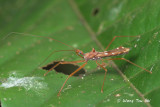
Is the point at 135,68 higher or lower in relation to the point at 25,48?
lower

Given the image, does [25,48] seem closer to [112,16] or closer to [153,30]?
[112,16]

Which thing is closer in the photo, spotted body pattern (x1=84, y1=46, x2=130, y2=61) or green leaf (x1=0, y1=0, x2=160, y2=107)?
green leaf (x1=0, y1=0, x2=160, y2=107)

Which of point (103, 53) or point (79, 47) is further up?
point (79, 47)

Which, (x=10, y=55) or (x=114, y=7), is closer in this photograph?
(x=10, y=55)

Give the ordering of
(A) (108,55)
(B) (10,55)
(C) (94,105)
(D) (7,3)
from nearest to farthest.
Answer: (C) (94,105), (A) (108,55), (B) (10,55), (D) (7,3)

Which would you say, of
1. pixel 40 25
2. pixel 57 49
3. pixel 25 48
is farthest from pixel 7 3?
pixel 57 49

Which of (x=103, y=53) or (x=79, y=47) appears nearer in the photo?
(x=103, y=53)

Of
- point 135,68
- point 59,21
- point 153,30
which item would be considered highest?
point 59,21

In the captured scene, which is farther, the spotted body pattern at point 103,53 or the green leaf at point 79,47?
the spotted body pattern at point 103,53
